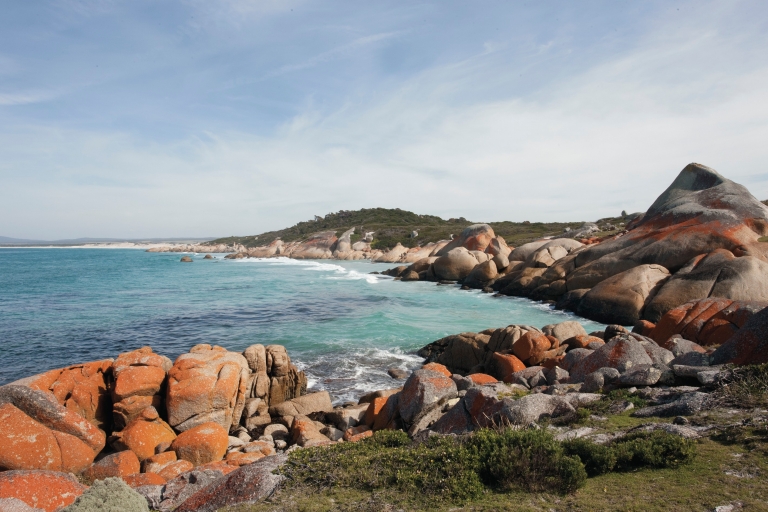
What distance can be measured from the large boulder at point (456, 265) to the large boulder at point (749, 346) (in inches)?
1750

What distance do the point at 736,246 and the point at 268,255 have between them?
117921mm

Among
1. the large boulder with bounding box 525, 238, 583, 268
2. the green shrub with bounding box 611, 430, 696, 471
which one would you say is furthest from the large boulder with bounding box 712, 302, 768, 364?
the large boulder with bounding box 525, 238, 583, 268

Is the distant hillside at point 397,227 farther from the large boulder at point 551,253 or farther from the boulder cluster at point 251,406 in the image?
the boulder cluster at point 251,406

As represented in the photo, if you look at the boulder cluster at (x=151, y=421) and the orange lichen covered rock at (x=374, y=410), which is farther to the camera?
the orange lichen covered rock at (x=374, y=410)

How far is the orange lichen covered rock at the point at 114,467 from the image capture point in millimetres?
11336

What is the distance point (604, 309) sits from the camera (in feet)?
99.1

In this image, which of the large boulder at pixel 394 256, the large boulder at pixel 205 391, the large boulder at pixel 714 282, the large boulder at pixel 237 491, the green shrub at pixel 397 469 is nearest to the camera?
the green shrub at pixel 397 469

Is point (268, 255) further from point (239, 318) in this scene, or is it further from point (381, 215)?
point (239, 318)

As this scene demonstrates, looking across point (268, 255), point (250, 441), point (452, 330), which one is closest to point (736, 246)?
point (452, 330)

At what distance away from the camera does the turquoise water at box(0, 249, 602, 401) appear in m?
23.1

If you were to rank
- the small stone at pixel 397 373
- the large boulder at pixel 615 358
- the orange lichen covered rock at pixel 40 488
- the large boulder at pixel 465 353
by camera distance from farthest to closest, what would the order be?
the large boulder at pixel 465 353
the small stone at pixel 397 373
the large boulder at pixel 615 358
the orange lichen covered rock at pixel 40 488

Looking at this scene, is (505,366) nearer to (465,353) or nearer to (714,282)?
(465,353)

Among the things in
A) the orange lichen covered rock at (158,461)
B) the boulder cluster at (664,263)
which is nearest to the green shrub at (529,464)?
the orange lichen covered rock at (158,461)

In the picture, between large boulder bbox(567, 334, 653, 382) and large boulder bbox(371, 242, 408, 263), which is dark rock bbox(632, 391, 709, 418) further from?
large boulder bbox(371, 242, 408, 263)
